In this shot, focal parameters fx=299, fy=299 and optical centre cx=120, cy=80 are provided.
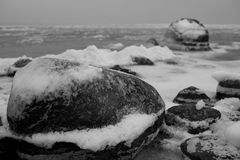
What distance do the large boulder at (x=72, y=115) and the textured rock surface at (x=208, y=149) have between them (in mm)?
534

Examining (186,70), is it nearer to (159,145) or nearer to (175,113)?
(175,113)

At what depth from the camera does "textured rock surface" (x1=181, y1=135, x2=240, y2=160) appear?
11.0ft

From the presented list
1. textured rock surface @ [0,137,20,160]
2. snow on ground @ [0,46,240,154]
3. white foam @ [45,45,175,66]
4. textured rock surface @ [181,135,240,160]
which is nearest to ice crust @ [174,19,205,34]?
snow on ground @ [0,46,240,154]

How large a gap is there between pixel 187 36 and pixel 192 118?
12.4 meters

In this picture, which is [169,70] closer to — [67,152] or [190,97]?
[190,97]

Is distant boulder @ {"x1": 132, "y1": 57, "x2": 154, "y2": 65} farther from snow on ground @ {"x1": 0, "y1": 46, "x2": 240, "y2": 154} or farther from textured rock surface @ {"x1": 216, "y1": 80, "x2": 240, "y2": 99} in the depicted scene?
textured rock surface @ {"x1": 216, "y1": 80, "x2": 240, "y2": 99}

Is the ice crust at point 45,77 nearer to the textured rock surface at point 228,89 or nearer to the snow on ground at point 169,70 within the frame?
the snow on ground at point 169,70

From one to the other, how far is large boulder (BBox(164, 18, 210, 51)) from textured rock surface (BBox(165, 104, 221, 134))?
448 inches

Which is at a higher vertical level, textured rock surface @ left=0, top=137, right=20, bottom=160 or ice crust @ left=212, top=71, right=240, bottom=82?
ice crust @ left=212, top=71, right=240, bottom=82

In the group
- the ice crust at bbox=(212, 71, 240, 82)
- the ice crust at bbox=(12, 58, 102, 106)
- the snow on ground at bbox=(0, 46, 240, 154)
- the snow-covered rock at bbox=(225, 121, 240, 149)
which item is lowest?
the snow on ground at bbox=(0, 46, 240, 154)

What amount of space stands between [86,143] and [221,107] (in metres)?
2.87

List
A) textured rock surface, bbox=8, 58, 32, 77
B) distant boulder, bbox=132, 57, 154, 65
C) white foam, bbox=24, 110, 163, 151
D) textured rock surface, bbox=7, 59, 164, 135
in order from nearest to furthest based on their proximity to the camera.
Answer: white foam, bbox=24, 110, 163, 151
textured rock surface, bbox=7, 59, 164, 135
textured rock surface, bbox=8, 58, 32, 77
distant boulder, bbox=132, 57, 154, 65

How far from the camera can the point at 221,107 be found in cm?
511

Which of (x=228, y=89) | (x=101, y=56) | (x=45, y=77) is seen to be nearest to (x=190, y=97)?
(x=228, y=89)
